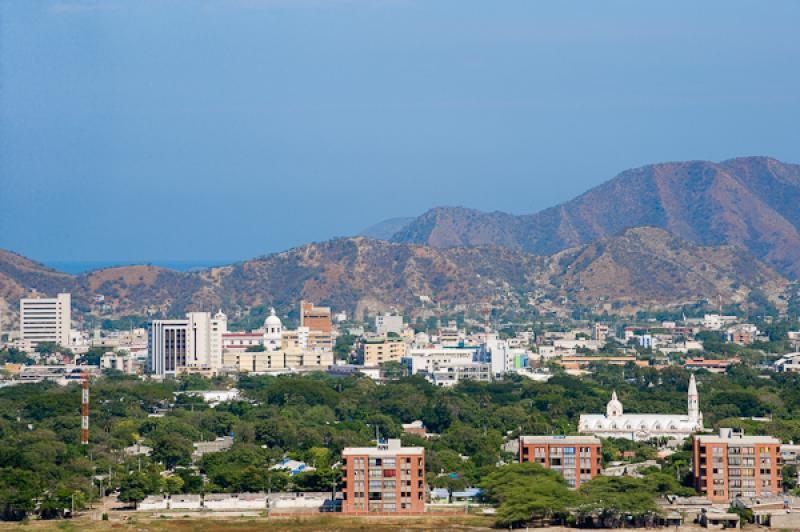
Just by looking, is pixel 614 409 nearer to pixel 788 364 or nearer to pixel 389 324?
pixel 788 364

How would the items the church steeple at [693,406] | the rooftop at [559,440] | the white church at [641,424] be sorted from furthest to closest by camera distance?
the church steeple at [693,406]
the white church at [641,424]
the rooftop at [559,440]

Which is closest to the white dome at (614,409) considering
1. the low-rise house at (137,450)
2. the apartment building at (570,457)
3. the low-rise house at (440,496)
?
the apartment building at (570,457)

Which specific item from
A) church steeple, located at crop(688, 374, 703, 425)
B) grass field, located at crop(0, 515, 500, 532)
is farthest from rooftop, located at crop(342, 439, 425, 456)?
church steeple, located at crop(688, 374, 703, 425)

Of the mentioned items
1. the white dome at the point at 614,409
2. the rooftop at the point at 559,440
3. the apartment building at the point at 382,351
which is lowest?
the rooftop at the point at 559,440

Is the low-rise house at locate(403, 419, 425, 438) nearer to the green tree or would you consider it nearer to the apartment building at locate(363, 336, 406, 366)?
the green tree

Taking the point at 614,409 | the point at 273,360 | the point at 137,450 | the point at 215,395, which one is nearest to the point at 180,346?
the point at 273,360

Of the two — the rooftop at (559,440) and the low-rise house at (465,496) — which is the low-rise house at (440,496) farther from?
the rooftop at (559,440)
